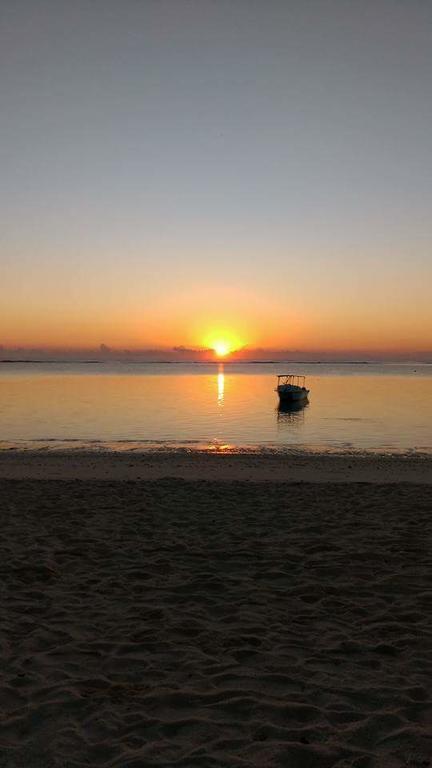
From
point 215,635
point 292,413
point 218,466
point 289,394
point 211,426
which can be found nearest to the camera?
point 215,635

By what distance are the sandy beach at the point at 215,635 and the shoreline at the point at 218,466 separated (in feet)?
19.7

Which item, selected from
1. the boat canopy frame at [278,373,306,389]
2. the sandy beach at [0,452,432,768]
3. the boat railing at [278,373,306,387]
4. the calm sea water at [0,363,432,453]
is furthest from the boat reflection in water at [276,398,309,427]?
the sandy beach at [0,452,432,768]

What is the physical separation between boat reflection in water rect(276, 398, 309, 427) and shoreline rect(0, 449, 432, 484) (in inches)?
602

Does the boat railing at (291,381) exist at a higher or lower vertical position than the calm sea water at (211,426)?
higher

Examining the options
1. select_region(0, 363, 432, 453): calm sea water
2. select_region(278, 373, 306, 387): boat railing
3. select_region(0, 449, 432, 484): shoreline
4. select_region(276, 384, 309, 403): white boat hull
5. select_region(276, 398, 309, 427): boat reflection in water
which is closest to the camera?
select_region(0, 449, 432, 484): shoreline

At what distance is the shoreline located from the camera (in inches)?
752

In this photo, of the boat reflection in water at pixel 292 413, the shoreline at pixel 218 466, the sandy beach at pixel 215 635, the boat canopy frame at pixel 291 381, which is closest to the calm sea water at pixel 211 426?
the boat reflection in water at pixel 292 413

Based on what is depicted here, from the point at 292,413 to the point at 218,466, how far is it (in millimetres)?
28214

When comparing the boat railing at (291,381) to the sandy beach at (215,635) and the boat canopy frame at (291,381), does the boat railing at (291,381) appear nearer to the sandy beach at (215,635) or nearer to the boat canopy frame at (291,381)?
the boat canopy frame at (291,381)

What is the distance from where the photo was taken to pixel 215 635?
661 centimetres

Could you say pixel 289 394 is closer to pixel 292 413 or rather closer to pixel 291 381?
pixel 292 413

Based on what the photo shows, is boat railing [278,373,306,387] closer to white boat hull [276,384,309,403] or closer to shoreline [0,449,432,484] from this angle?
white boat hull [276,384,309,403]

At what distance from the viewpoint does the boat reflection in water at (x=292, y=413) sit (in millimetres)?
41812

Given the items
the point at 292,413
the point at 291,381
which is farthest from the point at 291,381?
the point at 292,413
